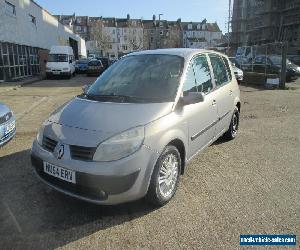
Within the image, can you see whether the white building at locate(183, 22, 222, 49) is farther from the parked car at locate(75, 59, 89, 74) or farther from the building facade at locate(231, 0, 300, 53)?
the parked car at locate(75, 59, 89, 74)

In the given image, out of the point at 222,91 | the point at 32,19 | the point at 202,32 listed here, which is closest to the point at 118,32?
the point at 202,32

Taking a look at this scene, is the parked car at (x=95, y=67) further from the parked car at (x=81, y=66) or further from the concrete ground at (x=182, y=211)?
the concrete ground at (x=182, y=211)

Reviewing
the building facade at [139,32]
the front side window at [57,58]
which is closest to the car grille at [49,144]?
the front side window at [57,58]

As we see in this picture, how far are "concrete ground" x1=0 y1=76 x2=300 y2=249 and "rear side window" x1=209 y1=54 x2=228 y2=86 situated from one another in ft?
4.17

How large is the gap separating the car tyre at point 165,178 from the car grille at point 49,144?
3.75 feet

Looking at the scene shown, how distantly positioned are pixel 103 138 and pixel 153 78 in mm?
→ 1406

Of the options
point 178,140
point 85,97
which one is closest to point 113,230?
point 178,140

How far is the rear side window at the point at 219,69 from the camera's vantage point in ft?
17.4

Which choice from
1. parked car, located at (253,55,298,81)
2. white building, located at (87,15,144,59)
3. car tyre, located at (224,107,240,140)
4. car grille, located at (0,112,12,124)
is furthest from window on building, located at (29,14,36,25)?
white building, located at (87,15,144,59)

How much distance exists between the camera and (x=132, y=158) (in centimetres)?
326

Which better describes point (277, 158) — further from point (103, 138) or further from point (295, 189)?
point (103, 138)

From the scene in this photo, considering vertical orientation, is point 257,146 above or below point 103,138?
below

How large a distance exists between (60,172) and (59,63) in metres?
22.7

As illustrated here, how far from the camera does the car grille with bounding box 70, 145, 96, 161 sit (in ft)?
10.8
